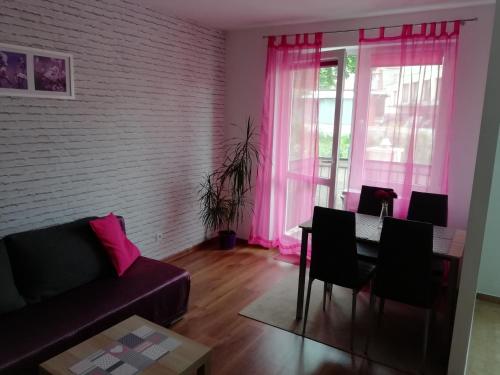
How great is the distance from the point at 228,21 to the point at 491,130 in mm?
2980

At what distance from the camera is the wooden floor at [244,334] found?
2439mm

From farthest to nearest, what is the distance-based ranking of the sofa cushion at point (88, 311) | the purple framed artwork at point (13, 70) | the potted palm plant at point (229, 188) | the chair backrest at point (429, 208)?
the potted palm plant at point (229, 188), the chair backrest at point (429, 208), the purple framed artwork at point (13, 70), the sofa cushion at point (88, 311)

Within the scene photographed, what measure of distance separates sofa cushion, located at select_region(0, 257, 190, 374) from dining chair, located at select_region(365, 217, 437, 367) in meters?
1.48

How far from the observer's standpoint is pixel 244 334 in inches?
110

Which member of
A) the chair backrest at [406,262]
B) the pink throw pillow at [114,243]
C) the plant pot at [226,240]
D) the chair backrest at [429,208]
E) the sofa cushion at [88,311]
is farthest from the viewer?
the plant pot at [226,240]

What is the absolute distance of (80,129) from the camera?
10.1 feet

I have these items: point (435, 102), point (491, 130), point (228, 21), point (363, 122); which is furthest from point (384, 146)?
point (228, 21)

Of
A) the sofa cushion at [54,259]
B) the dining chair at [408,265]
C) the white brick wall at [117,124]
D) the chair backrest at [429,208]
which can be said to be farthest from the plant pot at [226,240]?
the dining chair at [408,265]

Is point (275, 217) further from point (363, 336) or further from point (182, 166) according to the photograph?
point (363, 336)

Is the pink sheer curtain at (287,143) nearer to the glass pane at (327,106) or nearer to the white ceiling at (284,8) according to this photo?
the glass pane at (327,106)

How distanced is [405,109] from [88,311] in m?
3.17

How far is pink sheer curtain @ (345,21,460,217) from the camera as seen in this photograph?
340 centimetres

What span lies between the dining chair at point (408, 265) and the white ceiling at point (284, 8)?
6.83 feet

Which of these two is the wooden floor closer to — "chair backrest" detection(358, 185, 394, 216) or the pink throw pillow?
the pink throw pillow
